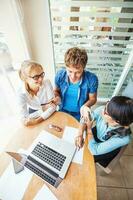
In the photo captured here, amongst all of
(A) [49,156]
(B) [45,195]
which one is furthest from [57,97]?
(B) [45,195]

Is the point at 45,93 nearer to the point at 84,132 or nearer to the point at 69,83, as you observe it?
the point at 69,83

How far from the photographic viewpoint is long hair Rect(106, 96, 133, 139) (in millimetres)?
798

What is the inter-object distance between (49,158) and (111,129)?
465mm

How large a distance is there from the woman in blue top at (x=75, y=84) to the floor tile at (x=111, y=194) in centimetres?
81

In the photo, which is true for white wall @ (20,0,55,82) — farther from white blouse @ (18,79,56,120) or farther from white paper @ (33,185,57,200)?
white paper @ (33,185,57,200)

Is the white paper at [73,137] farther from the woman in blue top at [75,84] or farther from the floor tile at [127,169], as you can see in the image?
the floor tile at [127,169]

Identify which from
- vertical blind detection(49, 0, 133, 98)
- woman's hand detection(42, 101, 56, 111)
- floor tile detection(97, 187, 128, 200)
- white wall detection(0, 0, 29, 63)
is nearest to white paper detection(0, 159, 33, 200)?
woman's hand detection(42, 101, 56, 111)

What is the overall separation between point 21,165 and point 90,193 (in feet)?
1.45

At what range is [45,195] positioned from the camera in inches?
29.2

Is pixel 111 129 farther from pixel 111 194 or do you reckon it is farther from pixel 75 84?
pixel 111 194

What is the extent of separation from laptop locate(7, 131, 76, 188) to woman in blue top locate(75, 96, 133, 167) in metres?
0.12

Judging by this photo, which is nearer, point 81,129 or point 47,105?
point 81,129

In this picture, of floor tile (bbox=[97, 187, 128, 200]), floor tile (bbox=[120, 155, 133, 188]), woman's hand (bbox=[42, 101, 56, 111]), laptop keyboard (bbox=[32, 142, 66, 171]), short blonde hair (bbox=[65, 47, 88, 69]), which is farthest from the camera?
floor tile (bbox=[120, 155, 133, 188])

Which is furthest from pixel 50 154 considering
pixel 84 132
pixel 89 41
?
pixel 89 41
